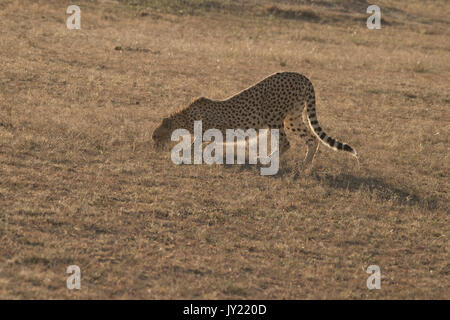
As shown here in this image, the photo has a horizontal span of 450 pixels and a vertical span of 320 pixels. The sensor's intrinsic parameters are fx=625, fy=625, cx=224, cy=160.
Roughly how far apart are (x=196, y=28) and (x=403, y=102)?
7.11m

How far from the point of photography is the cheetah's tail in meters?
7.46

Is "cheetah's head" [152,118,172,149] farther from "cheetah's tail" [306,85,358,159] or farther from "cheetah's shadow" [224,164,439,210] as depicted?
"cheetah's tail" [306,85,358,159]

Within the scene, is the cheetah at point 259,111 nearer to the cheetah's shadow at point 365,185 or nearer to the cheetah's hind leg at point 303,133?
the cheetah's hind leg at point 303,133

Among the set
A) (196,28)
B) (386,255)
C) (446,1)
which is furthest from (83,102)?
(446,1)

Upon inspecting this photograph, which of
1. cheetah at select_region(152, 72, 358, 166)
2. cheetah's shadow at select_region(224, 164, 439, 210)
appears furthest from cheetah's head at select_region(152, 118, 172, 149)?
cheetah's shadow at select_region(224, 164, 439, 210)

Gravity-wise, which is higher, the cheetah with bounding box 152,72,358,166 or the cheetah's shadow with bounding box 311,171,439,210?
the cheetah with bounding box 152,72,358,166

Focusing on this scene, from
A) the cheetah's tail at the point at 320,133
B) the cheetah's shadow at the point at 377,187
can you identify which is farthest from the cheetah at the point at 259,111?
the cheetah's shadow at the point at 377,187

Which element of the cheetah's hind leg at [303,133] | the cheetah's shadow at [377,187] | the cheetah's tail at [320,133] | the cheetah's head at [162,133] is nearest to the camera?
the cheetah's shadow at [377,187]

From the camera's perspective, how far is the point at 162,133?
7863 mm

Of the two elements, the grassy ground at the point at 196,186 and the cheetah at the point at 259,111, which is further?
the cheetah at the point at 259,111

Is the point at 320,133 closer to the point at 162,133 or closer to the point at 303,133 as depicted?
the point at 303,133

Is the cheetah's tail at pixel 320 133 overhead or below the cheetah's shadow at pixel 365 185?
overhead

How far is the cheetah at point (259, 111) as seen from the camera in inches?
310
